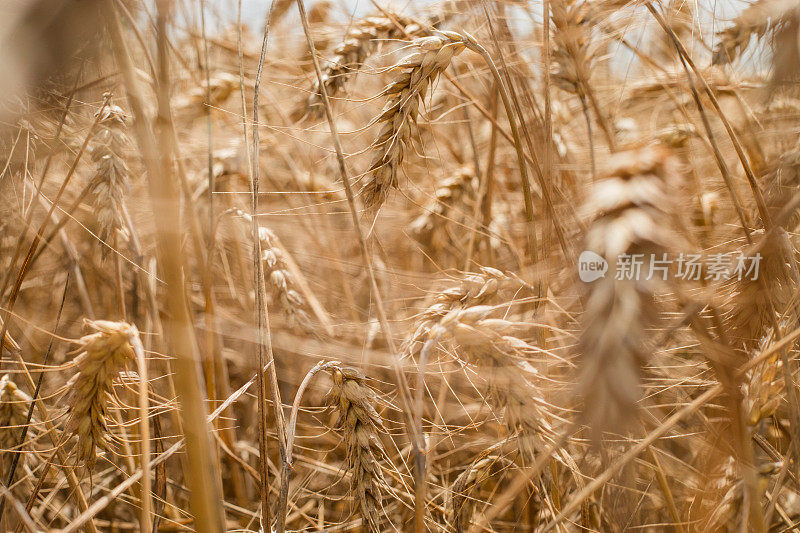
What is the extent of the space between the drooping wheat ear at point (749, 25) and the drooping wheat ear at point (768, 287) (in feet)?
0.79

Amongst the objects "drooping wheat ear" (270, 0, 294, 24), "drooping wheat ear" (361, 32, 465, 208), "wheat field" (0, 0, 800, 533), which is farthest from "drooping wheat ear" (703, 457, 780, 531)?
"drooping wheat ear" (270, 0, 294, 24)

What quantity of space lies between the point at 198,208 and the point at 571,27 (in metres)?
1.22

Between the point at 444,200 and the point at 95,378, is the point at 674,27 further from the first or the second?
the point at 95,378

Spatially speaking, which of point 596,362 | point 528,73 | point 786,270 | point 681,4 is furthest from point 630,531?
point 528,73

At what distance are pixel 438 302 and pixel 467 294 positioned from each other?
5 cm

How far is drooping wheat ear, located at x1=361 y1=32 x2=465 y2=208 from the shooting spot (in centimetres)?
79

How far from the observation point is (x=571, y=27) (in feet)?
3.49

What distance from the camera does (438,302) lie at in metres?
0.87

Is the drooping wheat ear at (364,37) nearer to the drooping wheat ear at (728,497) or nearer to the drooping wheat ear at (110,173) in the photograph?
the drooping wheat ear at (110,173)

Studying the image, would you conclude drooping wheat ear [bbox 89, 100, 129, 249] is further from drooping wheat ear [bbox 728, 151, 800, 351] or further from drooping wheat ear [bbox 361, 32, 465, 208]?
drooping wheat ear [bbox 728, 151, 800, 351]

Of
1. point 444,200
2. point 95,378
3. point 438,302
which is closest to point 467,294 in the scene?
point 438,302

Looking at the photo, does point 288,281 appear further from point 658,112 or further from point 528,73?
point 658,112

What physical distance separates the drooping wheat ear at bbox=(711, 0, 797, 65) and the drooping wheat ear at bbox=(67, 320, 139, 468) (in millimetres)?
1082

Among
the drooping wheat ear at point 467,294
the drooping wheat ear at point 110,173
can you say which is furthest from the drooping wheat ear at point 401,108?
the drooping wheat ear at point 110,173
